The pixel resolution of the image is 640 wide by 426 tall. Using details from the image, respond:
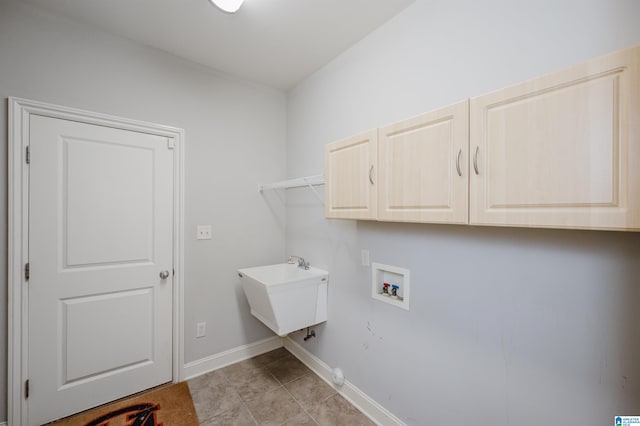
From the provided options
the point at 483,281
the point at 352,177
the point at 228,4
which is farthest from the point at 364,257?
the point at 228,4

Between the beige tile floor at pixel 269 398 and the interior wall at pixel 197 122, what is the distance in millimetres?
292

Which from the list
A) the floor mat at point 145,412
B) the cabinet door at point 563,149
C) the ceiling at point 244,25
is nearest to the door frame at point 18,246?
the floor mat at point 145,412

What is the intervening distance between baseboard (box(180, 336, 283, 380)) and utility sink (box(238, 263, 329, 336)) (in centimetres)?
53

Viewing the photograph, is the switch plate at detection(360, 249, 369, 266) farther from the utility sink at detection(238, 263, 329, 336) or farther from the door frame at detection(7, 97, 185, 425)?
the door frame at detection(7, 97, 185, 425)

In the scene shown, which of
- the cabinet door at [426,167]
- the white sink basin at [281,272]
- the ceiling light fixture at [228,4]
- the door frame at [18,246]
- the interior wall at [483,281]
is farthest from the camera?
the white sink basin at [281,272]

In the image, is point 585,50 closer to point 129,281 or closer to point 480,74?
point 480,74

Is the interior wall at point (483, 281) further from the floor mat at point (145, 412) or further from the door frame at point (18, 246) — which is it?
the door frame at point (18, 246)

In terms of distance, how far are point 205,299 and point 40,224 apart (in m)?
1.23

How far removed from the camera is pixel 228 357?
8.15 feet

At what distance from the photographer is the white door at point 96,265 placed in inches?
68.6

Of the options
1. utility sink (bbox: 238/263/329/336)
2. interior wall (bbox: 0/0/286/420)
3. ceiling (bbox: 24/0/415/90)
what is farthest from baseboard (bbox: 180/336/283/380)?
ceiling (bbox: 24/0/415/90)

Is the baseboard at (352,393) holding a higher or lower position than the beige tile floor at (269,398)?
higher

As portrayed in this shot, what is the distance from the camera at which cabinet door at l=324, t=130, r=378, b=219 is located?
1.54m

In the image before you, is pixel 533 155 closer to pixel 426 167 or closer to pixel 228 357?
pixel 426 167
